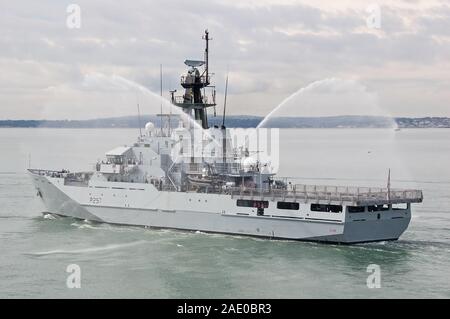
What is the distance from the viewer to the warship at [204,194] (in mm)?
35000

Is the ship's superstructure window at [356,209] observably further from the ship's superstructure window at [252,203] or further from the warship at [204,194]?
the ship's superstructure window at [252,203]

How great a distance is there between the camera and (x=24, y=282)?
2791cm

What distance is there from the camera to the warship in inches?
1378

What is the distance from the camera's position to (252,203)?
3675 centimetres

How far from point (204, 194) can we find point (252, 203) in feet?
9.19

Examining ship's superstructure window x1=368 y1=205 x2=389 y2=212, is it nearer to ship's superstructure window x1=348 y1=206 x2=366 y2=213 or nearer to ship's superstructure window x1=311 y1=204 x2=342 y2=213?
ship's superstructure window x1=348 y1=206 x2=366 y2=213

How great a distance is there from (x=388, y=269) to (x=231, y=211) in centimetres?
985

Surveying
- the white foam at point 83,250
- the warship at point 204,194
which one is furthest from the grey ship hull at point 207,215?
the white foam at point 83,250

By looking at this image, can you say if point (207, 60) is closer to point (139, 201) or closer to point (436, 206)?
point (139, 201)

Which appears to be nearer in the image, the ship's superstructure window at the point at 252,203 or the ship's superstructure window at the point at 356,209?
the ship's superstructure window at the point at 356,209

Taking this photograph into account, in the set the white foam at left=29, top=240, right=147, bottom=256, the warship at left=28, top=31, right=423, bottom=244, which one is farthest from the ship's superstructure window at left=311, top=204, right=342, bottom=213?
the white foam at left=29, top=240, right=147, bottom=256

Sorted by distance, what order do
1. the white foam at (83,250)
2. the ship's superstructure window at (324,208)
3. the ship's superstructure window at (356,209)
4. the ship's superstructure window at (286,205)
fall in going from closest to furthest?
1. the white foam at (83,250)
2. the ship's superstructure window at (356,209)
3. the ship's superstructure window at (324,208)
4. the ship's superstructure window at (286,205)

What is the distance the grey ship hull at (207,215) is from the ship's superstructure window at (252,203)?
25 cm
